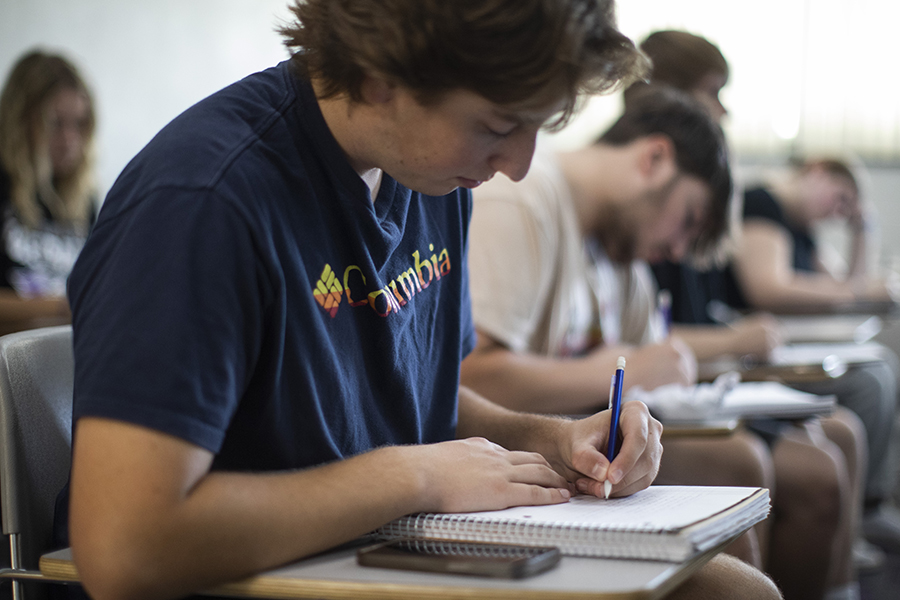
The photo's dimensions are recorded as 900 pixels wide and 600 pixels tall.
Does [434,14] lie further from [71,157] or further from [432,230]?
[71,157]

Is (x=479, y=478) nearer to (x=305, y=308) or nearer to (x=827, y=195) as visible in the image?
(x=305, y=308)

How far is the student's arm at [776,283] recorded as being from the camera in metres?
3.38

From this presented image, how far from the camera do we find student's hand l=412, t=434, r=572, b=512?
0.79m

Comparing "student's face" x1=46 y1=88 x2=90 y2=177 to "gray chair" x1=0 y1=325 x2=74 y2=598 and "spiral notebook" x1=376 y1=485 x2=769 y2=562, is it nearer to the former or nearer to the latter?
"gray chair" x1=0 y1=325 x2=74 y2=598

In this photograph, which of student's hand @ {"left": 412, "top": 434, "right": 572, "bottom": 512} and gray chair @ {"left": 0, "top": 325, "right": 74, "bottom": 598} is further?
gray chair @ {"left": 0, "top": 325, "right": 74, "bottom": 598}

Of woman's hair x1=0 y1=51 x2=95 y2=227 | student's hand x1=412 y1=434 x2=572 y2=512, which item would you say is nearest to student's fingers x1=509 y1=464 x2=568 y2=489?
student's hand x1=412 y1=434 x2=572 y2=512

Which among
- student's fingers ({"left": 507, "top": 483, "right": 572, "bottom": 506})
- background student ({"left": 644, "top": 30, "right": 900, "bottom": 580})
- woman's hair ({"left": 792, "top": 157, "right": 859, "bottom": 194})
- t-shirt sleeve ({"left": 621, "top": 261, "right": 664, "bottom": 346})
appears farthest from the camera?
woman's hair ({"left": 792, "top": 157, "right": 859, "bottom": 194})

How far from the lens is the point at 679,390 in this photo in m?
1.73

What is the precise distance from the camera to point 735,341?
2.24m

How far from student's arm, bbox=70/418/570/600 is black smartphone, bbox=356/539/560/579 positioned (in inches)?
1.5

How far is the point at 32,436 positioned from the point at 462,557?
0.54 meters

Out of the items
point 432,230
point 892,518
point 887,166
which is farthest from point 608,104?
point 432,230

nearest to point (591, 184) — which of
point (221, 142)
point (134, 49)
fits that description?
point (221, 142)

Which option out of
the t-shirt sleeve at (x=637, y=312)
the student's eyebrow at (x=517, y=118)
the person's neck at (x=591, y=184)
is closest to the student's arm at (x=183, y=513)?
the student's eyebrow at (x=517, y=118)
